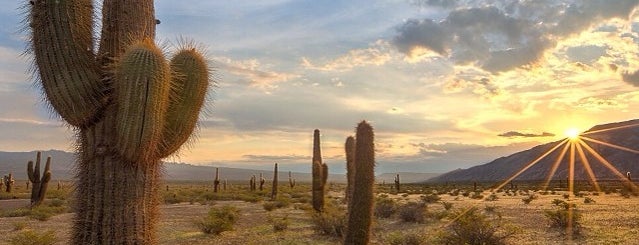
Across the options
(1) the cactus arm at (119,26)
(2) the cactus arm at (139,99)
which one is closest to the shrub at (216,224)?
(1) the cactus arm at (119,26)

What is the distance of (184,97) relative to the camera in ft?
21.5

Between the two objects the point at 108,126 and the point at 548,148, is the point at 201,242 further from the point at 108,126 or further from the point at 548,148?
the point at 548,148

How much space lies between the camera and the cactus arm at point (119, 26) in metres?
6.43

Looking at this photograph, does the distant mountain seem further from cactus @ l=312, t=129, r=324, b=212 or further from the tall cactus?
the tall cactus

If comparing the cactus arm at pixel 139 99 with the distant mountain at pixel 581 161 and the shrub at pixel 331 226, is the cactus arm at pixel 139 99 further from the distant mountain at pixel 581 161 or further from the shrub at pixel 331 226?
the distant mountain at pixel 581 161

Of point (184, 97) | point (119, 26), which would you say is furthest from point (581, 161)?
point (119, 26)

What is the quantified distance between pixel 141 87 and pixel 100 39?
1.29 m

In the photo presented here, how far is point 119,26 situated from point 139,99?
1344 millimetres

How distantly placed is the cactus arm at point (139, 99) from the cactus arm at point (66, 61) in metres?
0.35

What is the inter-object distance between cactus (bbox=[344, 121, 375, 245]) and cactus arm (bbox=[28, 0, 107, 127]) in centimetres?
724

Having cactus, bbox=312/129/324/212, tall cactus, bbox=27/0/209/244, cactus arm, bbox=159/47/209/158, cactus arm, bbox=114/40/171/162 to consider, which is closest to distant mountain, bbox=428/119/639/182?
cactus, bbox=312/129/324/212

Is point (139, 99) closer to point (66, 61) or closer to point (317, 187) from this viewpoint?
point (66, 61)

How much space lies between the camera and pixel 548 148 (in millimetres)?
165750

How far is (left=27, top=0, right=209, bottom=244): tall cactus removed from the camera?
18.9 ft
